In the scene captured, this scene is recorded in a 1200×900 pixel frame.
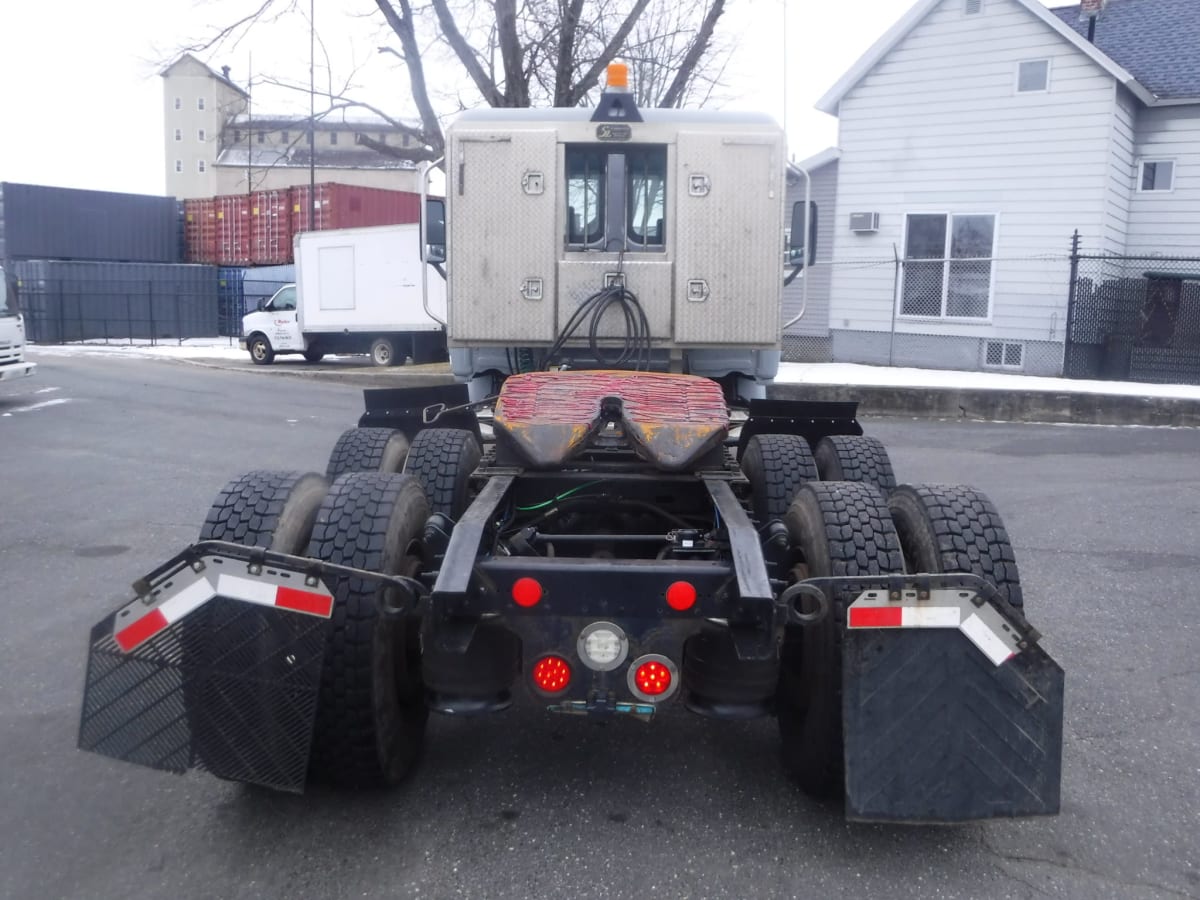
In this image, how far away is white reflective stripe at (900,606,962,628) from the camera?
322cm

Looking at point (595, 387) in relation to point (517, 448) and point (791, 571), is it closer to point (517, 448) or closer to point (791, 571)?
point (517, 448)

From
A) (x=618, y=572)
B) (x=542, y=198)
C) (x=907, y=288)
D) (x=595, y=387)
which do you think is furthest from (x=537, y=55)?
(x=618, y=572)

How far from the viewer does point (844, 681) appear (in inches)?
129

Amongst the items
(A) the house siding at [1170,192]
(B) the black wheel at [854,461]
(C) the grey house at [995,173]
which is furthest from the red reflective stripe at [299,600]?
(A) the house siding at [1170,192]

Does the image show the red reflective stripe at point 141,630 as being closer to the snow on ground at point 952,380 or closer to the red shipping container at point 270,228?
the snow on ground at point 952,380

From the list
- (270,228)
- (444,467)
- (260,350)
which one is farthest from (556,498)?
(270,228)

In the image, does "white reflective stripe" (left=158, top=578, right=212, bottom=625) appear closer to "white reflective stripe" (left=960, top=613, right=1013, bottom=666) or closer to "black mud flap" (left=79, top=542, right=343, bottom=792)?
"black mud flap" (left=79, top=542, right=343, bottom=792)

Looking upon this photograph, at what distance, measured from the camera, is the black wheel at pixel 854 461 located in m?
5.50

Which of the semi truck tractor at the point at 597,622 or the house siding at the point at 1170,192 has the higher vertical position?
the house siding at the point at 1170,192

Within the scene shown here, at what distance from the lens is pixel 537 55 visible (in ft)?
72.9

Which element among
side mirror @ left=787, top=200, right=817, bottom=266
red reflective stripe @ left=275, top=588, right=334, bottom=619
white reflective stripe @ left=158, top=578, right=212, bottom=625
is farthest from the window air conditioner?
white reflective stripe @ left=158, top=578, right=212, bottom=625

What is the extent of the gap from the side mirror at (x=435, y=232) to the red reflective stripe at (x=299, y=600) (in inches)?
131

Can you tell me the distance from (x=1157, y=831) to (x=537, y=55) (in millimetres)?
20921

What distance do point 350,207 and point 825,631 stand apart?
112 feet
